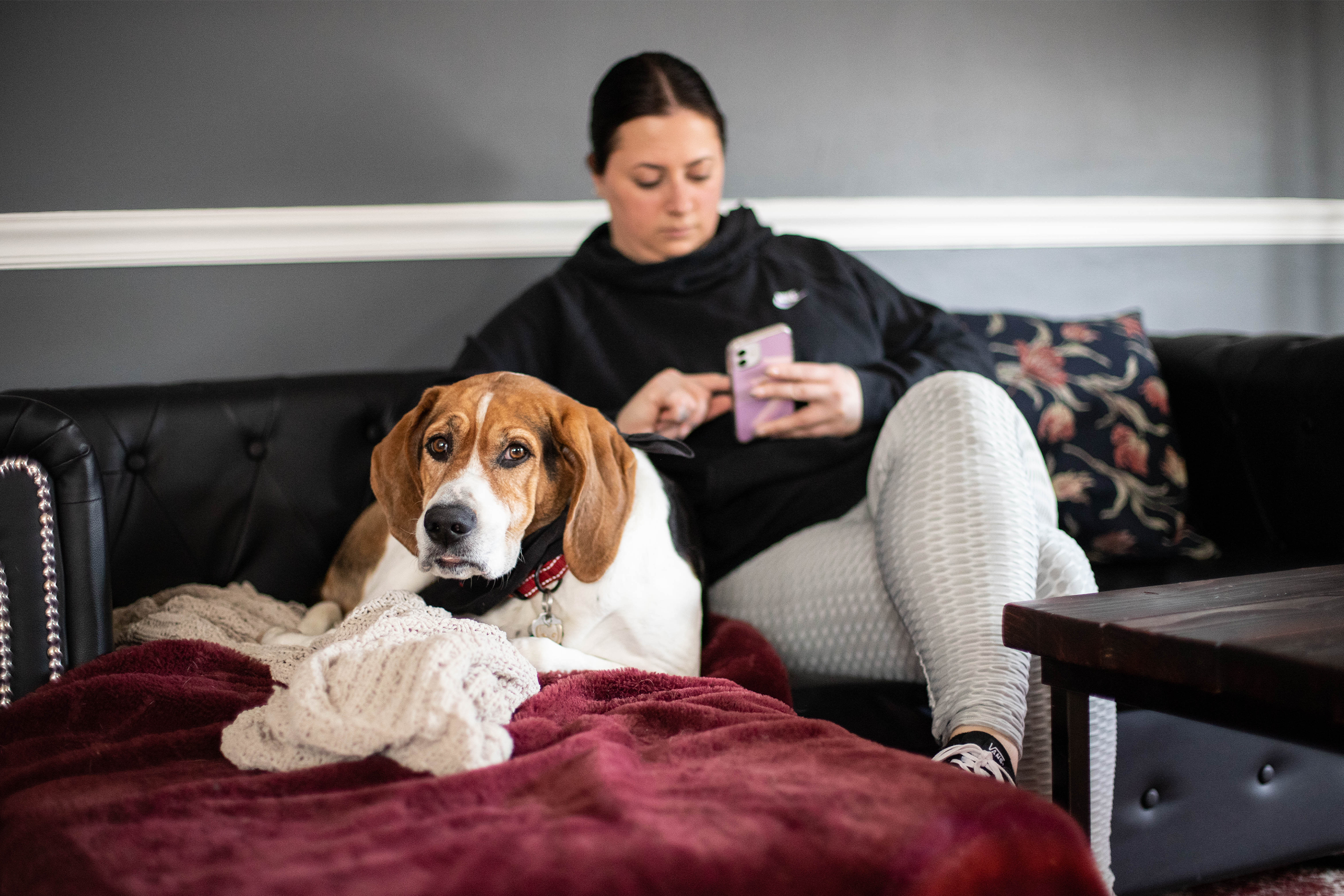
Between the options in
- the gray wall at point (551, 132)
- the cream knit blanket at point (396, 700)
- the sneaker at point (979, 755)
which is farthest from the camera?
the gray wall at point (551, 132)

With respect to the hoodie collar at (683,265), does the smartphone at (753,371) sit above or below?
below

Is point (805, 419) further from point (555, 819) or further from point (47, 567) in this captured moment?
point (47, 567)

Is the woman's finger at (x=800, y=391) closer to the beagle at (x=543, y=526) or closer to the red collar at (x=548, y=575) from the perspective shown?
the beagle at (x=543, y=526)

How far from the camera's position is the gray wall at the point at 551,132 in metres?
2.11

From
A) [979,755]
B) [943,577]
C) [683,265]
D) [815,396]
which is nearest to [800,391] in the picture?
[815,396]

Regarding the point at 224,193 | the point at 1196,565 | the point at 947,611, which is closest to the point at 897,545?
the point at 947,611

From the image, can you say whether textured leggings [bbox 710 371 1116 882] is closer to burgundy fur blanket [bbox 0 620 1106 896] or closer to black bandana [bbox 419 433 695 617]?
burgundy fur blanket [bbox 0 620 1106 896]

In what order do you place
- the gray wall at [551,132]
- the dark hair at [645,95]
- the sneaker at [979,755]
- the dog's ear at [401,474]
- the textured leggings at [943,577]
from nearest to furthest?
the sneaker at [979,755] → the textured leggings at [943,577] → the dog's ear at [401,474] → the dark hair at [645,95] → the gray wall at [551,132]

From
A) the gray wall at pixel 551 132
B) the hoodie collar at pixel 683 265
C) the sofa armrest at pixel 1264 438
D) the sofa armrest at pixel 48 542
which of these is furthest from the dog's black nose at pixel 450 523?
the sofa armrest at pixel 1264 438

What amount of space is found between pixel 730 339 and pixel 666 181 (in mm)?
363

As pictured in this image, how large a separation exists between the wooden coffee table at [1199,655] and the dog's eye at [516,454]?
2.39 ft

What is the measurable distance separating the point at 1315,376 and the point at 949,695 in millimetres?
1370

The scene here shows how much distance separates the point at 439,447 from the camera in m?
1.46

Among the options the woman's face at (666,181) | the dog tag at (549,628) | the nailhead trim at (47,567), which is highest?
the woman's face at (666,181)
